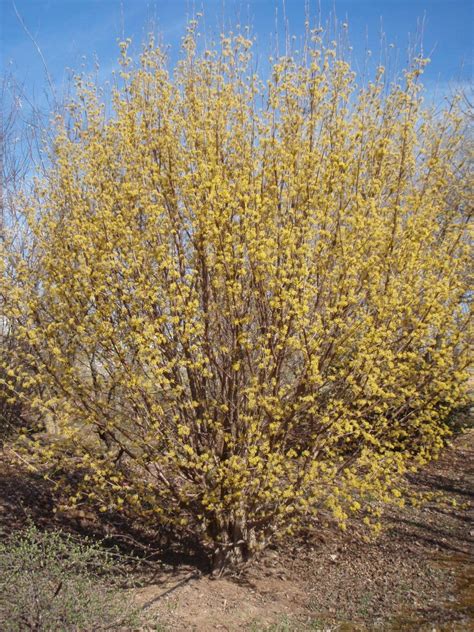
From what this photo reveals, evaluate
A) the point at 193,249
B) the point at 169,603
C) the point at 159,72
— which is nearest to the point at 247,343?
the point at 193,249

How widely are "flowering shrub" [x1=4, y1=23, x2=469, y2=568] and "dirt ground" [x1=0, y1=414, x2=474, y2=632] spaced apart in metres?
0.52

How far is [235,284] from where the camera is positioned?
4742 millimetres

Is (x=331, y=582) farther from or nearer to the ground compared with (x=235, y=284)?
nearer to the ground

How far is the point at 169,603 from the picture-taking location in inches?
201

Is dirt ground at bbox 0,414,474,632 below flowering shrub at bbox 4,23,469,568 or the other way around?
below

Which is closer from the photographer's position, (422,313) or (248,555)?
(422,313)

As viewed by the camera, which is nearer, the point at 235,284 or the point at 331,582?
the point at 235,284

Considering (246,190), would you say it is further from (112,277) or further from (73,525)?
(73,525)

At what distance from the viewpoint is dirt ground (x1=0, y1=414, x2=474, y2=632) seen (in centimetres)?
509

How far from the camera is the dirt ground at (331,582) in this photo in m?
5.09

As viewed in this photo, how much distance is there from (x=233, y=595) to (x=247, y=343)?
2.48 m

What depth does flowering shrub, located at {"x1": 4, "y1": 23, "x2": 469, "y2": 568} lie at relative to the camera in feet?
16.4

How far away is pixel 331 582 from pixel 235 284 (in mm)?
3481

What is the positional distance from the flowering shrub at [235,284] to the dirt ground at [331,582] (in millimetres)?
524
